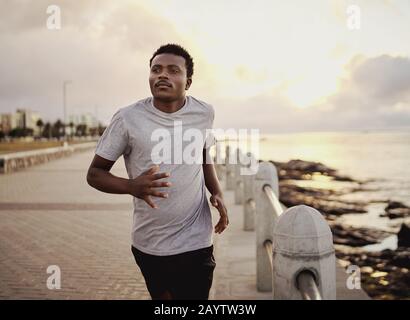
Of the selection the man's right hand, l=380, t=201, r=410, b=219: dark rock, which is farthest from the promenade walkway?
l=380, t=201, r=410, b=219: dark rock

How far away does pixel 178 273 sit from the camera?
2.08 meters

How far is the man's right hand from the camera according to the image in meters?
1.85

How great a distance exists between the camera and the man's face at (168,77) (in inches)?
80.7

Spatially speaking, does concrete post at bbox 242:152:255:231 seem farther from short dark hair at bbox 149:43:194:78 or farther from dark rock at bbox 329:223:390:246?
short dark hair at bbox 149:43:194:78

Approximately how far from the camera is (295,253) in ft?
6.14

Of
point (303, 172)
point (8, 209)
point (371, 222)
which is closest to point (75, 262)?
point (8, 209)

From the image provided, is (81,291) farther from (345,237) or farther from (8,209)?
(345,237)

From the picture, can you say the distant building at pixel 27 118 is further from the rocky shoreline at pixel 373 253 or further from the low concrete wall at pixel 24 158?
the rocky shoreline at pixel 373 253

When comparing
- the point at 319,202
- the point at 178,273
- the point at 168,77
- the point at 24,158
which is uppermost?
the point at 168,77

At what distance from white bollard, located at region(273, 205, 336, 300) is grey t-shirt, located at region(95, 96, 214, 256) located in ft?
1.47

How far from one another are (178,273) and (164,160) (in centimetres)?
58
